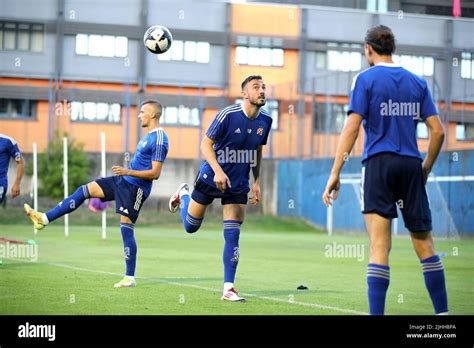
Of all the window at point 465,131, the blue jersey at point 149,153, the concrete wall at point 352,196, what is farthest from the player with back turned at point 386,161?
the window at point 465,131

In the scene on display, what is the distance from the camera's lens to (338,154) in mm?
8117

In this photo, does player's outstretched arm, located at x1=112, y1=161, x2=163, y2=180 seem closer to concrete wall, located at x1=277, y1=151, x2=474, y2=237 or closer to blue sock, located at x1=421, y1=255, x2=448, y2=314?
blue sock, located at x1=421, y1=255, x2=448, y2=314

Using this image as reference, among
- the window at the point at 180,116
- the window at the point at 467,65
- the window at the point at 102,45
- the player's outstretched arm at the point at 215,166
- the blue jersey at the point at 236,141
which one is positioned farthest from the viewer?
the window at the point at 102,45

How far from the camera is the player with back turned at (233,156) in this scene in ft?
37.9

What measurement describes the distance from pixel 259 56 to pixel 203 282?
40.8 metres

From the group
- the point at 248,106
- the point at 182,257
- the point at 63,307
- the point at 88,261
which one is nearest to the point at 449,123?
the point at 182,257

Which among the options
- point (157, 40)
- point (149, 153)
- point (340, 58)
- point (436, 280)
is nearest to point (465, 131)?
point (340, 58)

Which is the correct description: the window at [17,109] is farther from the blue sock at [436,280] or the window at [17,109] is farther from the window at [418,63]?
the blue sock at [436,280]

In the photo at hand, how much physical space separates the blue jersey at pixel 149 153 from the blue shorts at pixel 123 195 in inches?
3.7

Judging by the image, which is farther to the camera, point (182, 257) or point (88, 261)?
point (182, 257)

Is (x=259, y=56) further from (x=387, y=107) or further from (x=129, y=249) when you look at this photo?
(x=387, y=107)

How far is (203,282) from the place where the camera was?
13.9 metres
